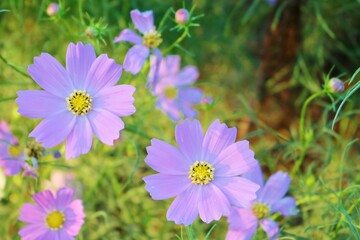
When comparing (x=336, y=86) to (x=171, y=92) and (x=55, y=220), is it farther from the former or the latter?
(x=171, y=92)

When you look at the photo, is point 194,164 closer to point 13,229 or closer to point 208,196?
point 208,196

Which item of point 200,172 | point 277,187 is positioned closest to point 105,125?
point 200,172

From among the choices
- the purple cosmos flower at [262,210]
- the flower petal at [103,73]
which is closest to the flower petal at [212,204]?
the purple cosmos flower at [262,210]

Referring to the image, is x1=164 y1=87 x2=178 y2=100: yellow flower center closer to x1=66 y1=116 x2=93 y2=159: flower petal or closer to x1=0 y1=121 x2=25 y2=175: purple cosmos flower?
x1=0 y1=121 x2=25 y2=175: purple cosmos flower

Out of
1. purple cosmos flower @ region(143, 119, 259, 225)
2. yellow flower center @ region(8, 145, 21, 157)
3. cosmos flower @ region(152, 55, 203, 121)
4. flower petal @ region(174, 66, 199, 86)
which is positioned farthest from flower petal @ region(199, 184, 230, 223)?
flower petal @ region(174, 66, 199, 86)

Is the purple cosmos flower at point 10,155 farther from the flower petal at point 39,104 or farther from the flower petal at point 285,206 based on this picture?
the flower petal at point 285,206

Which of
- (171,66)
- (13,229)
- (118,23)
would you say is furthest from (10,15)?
(13,229)
